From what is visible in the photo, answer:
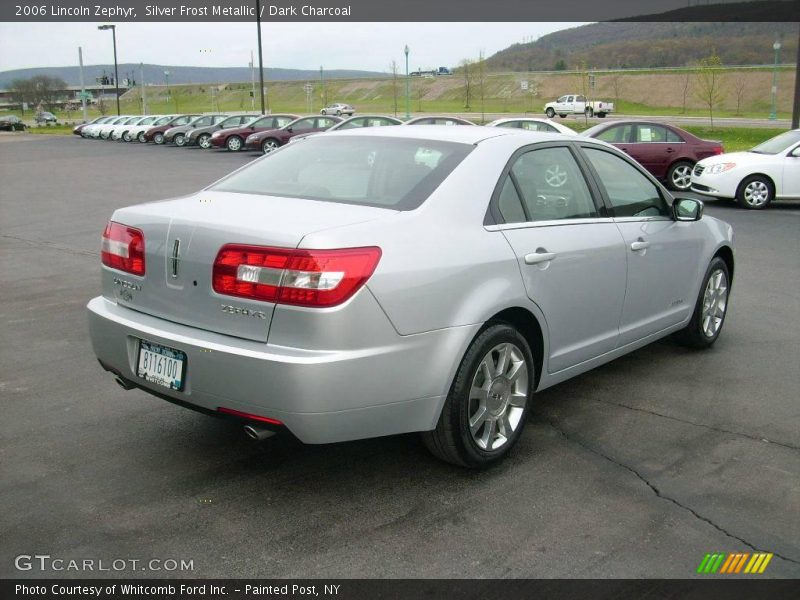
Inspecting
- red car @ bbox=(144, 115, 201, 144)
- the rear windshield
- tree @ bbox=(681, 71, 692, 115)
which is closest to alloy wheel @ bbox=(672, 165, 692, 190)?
the rear windshield

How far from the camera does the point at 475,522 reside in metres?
Answer: 3.52

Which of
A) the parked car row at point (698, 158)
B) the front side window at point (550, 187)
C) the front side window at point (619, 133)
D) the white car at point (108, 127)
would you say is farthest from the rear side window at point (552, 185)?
the white car at point (108, 127)

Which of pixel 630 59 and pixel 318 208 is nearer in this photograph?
pixel 318 208

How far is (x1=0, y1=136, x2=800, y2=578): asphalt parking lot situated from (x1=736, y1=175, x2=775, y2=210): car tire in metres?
9.90

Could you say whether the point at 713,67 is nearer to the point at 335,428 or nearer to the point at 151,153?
the point at 151,153

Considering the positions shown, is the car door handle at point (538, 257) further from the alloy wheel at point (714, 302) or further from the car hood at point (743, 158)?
the car hood at point (743, 158)

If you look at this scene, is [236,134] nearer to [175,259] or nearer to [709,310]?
[709,310]

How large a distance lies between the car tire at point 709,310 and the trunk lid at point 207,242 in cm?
314

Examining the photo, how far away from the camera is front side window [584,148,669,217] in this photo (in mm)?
5059

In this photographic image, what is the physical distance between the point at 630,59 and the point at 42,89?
109734 mm

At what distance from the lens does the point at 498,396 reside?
408 cm

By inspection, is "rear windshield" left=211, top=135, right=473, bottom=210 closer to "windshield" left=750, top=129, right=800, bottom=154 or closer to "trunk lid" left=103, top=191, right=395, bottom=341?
"trunk lid" left=103, top=191, right=395, bottom=341

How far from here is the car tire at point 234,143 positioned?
116 ft

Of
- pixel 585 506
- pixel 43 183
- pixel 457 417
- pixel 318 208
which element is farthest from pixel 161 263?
pixel 43 183
